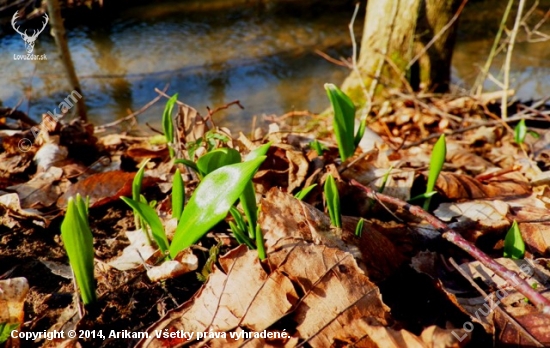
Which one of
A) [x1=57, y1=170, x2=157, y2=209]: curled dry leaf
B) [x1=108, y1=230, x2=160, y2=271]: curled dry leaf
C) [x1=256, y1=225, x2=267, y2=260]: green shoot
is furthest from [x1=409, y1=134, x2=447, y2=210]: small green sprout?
[x1=57, y1=170, x2=157, y2=209]: curled dry leaf

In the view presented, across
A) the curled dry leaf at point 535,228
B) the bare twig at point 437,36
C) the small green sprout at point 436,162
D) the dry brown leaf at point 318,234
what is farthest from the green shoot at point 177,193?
the bare twig at point 437,36

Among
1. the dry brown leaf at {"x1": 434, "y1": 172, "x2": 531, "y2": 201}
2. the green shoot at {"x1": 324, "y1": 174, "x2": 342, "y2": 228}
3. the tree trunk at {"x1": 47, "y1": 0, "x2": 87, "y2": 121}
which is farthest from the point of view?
the tree trunk at {"x1": 47, "y1": 0, "x2": 87, "y2": 121}

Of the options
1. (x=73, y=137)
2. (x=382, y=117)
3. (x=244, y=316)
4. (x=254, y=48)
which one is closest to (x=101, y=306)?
(x=244, y=316)

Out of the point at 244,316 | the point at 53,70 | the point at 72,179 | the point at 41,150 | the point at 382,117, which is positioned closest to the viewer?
the point at 244,316

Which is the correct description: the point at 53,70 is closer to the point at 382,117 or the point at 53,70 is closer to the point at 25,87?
the point at 25,87

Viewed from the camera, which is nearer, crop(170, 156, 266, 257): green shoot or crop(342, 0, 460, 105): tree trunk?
crop(170, 156, 266, 257): green shoot

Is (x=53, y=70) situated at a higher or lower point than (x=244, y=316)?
lower

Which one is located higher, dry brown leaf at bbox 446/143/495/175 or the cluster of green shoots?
the cluster of green shoots

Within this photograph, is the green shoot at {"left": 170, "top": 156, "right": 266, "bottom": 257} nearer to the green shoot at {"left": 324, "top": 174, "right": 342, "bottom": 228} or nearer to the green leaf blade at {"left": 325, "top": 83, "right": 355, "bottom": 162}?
the green shoot at {"left": 324, "top": 174, "right": 342, "bottom": 228}
